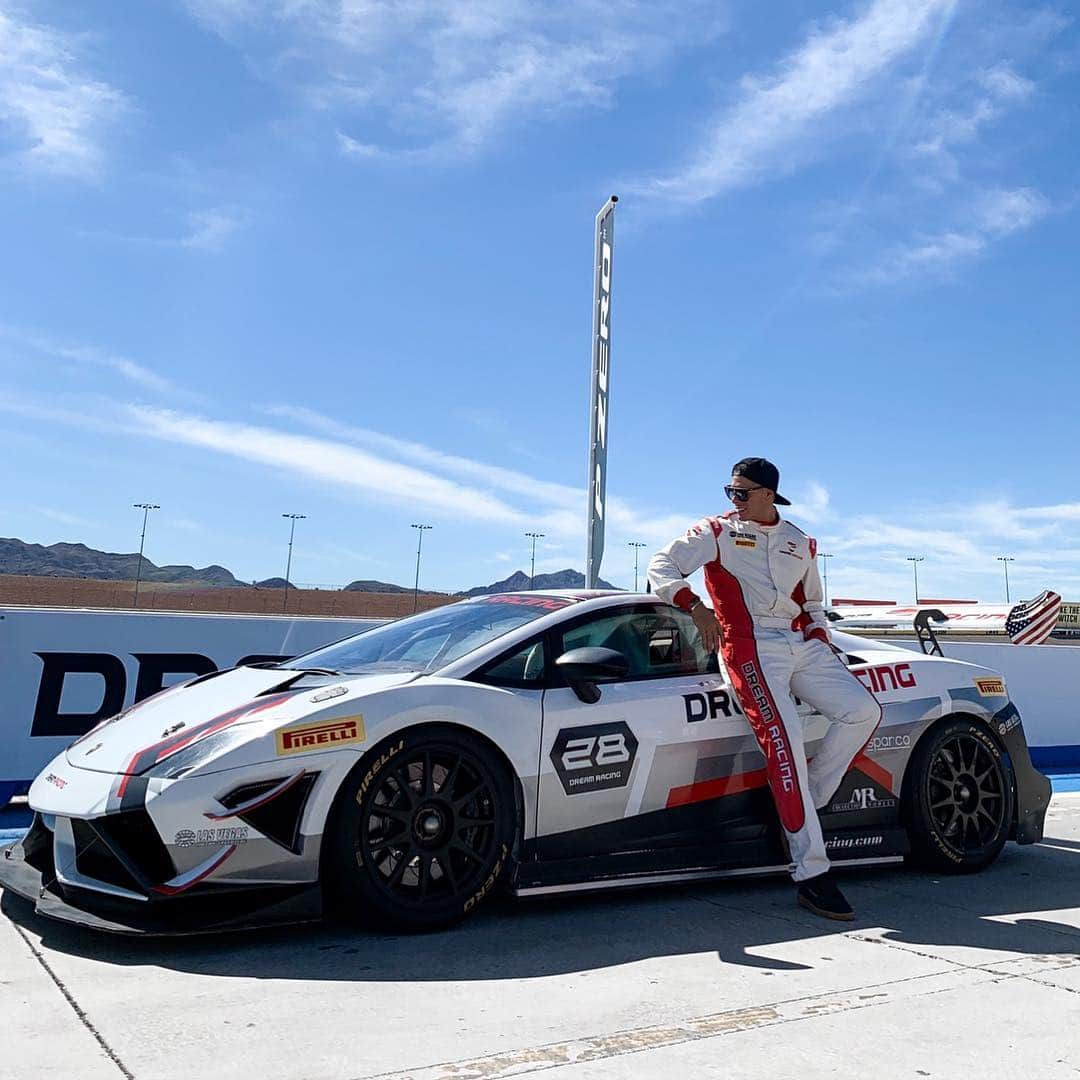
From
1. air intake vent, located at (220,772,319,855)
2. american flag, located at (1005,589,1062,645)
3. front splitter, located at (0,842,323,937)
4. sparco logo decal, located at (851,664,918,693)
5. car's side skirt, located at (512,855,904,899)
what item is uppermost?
american flag, located at (1005,589,1062,645)

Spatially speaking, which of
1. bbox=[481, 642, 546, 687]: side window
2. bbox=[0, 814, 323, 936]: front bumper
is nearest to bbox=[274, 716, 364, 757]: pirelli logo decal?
bbox=[0, 814, 323, 936]: front bumper

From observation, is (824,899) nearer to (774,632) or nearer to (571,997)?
(774,632)

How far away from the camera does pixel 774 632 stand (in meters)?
4.82

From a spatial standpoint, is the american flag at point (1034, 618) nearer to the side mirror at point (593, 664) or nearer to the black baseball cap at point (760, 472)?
the black baseball cap at point (760, 472)

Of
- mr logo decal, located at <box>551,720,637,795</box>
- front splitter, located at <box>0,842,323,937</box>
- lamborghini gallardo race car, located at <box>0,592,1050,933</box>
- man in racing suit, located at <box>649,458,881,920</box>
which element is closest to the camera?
front splitter, located at <box>0,842,323,937</box>

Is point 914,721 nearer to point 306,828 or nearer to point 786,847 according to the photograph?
point 786,847

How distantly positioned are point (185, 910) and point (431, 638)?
60.5 inches

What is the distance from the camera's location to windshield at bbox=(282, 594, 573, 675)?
4.54 meters

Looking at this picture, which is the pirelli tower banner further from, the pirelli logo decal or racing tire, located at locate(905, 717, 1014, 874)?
the pirelli logo decal

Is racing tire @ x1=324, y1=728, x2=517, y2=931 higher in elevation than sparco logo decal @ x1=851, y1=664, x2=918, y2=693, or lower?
lower

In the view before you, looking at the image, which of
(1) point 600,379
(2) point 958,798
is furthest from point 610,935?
(1) point 600,379

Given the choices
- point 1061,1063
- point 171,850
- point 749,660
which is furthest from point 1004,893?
point 171,850

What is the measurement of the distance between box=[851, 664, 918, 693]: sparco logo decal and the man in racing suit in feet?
1.43

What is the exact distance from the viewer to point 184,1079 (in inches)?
103
